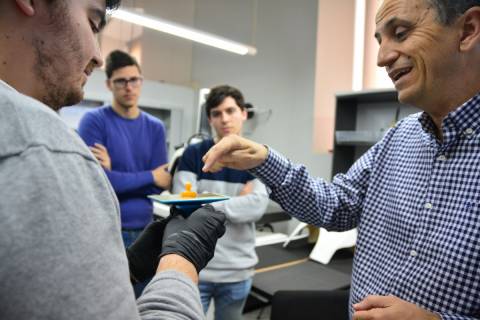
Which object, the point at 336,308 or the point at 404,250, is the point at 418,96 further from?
the point at 336,308

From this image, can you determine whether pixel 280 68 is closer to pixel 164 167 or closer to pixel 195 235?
pixel 164 167

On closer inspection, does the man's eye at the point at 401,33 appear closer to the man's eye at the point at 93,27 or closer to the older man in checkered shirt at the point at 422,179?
the older man in checkered shirt at the point at 422,179

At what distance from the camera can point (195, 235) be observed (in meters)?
0.72

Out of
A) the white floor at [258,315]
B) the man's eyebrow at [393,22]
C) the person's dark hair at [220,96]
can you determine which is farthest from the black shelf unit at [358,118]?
the man's eyebrow at [393,22]

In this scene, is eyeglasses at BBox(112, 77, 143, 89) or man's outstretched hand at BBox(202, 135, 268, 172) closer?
man's outstretched hand at BBox(202, 135, 268, 172)

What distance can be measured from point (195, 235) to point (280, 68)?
144 inches

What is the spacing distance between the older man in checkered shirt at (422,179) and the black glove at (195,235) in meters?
0.21

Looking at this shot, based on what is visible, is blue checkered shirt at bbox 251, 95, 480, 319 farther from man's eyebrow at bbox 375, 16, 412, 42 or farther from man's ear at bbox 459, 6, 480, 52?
man's eyebrow at bbox 375, 16, 412, 42

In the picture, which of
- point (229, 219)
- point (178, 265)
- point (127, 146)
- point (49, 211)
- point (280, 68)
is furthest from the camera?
point (280, 68)

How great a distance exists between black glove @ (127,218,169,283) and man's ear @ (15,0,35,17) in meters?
0.55

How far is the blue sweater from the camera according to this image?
1829 millimetres

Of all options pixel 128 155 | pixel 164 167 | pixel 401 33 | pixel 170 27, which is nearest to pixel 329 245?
pixel 164 167

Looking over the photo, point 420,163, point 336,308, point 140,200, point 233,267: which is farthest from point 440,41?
point 140,200

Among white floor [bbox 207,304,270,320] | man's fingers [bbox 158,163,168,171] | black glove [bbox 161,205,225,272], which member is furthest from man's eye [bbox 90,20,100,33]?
white floor [bbox 207,304,270,320]
